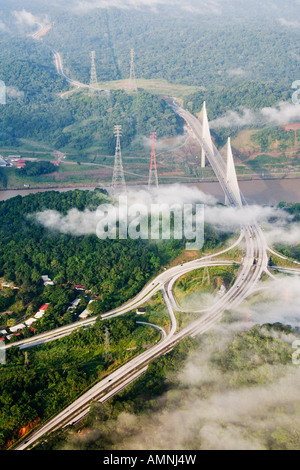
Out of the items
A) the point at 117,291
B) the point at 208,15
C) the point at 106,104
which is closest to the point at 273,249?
the point at 117,291

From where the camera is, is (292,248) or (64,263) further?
(292,248)

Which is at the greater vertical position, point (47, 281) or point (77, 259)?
point (77, 259)

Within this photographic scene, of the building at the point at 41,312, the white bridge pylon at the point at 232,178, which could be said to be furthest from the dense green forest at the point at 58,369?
the white bridge pylon at the point at 232,178

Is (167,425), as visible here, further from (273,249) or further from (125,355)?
(273,249)

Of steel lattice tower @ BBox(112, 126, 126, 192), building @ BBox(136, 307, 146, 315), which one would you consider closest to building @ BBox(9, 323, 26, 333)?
building @ BBox(136, 307, 146, 315)

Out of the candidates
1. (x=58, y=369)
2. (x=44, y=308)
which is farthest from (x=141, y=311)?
(x=58, y=369)

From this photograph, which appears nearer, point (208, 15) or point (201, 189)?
point (201, 189)

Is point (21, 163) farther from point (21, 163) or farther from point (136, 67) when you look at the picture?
point (136, 67)
